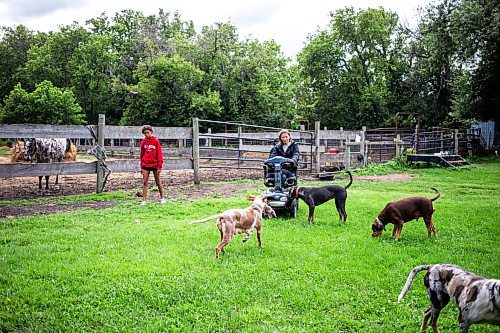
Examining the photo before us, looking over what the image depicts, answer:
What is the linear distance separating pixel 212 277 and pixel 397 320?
192cm

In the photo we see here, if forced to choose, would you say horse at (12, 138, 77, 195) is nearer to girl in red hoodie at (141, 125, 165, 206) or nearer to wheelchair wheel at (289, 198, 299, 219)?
girl in red hoodie at (141, 125, 165, 206)

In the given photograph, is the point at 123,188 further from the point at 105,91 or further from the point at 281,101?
the point at 105,91

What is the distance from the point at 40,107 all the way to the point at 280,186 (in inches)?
1261

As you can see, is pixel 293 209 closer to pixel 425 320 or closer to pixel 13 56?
pixel 425 320

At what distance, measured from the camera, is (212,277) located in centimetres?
438

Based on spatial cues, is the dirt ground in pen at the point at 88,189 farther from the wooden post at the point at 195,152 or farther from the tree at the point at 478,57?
the tree at the point at 478,57

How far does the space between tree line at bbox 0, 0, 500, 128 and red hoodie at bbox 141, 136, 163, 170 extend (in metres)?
24.5

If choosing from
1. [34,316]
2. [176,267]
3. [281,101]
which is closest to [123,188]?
[176,267]

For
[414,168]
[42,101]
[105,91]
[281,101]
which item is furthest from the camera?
[105,91]

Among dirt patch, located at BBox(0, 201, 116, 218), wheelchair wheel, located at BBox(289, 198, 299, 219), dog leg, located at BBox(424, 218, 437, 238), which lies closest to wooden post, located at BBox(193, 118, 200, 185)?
dirt patch, located at BBox(0, 201, 116, 218)

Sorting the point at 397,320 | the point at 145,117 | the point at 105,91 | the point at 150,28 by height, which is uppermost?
the point at 150,28

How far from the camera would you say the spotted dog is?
2846mm

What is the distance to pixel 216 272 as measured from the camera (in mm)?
4516

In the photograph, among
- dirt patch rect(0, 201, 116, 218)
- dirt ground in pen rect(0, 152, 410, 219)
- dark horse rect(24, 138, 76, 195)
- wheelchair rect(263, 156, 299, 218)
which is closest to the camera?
wheelchair rect(263, 156, 299, 218)
